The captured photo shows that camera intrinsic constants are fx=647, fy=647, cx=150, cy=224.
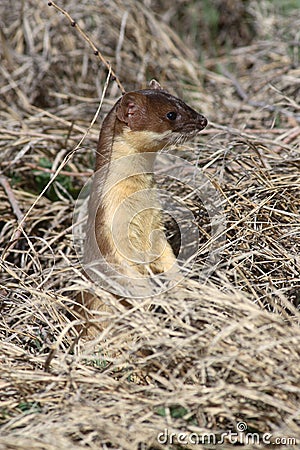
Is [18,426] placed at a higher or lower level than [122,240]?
lower

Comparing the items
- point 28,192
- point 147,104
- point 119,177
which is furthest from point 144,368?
point 28,192

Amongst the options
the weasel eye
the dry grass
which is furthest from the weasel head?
the dry grass

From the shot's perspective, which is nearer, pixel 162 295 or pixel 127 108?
pixel 162 295

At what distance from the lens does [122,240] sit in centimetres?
270

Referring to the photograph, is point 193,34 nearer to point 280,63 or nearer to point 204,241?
point 280,63

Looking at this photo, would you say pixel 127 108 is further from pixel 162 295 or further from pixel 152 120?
pixel 162 295

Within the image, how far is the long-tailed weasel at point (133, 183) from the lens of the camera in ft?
8.91

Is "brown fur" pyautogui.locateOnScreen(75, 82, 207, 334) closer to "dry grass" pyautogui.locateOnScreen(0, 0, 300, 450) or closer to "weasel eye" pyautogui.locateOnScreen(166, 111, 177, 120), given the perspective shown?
"weasel eye" pyautogui.locateOnScreen(166, 111, 177, 120)

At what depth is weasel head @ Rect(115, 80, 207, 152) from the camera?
9.16 ft

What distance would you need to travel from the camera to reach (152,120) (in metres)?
2.81

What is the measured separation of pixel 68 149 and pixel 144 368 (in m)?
2.10

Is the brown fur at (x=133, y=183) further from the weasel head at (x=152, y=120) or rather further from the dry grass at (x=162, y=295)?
the dry grass at (x=162, y=295)

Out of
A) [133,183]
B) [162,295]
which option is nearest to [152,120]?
[133,183]

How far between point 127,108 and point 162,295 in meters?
0.97
